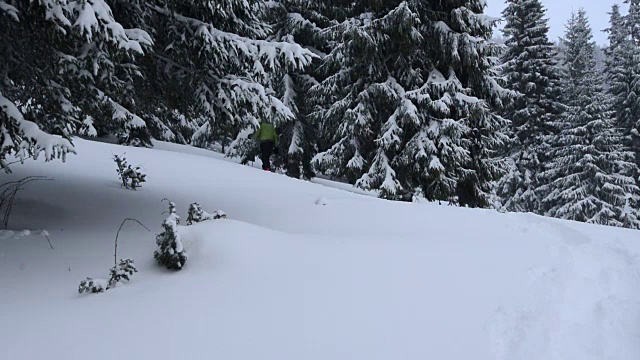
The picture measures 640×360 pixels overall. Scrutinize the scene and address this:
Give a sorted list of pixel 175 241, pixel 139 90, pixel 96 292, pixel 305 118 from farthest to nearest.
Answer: pixel 305 118 < pixel 139 90 < pixel 175 241 < pixel 96 292

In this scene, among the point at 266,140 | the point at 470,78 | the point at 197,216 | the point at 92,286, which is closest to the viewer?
the point at 92,286

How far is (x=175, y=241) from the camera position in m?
3.42

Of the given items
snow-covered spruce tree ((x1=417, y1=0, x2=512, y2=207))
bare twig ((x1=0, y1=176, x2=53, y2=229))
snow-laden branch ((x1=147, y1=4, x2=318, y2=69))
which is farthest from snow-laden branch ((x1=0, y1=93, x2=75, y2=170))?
snow-covered spruce tree ((x1=417, y1=0, x2=512, y2=207))

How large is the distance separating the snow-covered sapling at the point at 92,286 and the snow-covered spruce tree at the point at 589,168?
21.3 metres

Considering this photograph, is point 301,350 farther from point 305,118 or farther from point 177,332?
point 305,118

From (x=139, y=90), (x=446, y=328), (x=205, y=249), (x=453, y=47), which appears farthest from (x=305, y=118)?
(x=446, y=328)

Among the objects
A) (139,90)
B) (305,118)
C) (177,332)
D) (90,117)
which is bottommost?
(177,332)

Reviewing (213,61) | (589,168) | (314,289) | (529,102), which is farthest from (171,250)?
(529,102)

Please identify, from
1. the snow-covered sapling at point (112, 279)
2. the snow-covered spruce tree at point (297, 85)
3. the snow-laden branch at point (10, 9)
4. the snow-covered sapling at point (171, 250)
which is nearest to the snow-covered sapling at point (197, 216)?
the snow-covered sapling at point (171, 250)

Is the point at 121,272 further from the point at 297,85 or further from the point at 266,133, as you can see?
the point at 297,85

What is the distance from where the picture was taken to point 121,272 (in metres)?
3.27

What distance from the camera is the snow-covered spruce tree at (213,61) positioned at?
15.6 ft

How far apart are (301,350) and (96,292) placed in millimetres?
1586

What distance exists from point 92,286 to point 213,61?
2852 mm
